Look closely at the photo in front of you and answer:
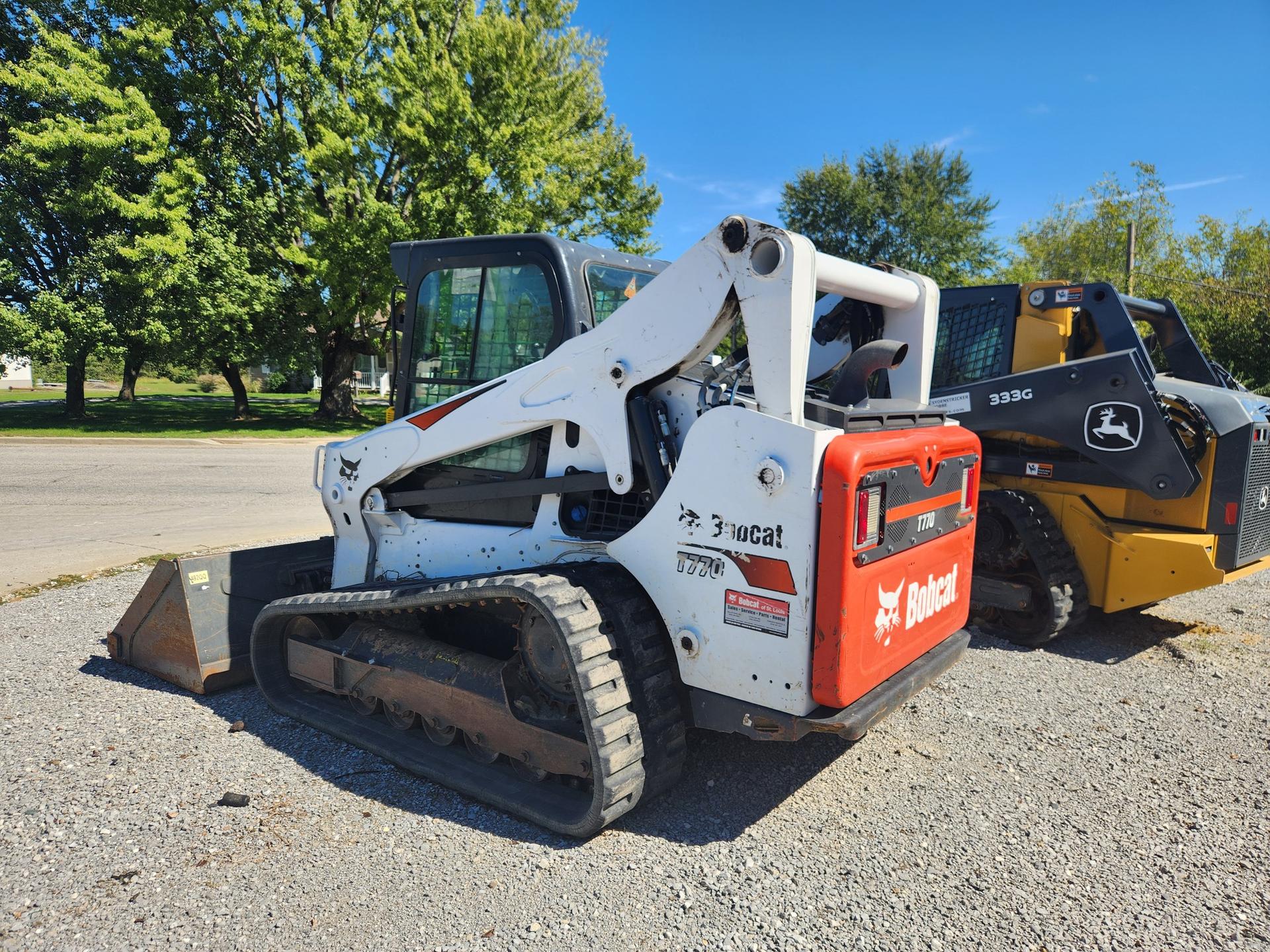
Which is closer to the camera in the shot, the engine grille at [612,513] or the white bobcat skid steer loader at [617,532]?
the white bobcat skid steer loader at [617,532]

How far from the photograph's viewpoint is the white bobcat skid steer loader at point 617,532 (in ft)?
9.78

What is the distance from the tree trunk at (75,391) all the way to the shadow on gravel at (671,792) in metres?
21.5

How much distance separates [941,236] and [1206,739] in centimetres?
3364

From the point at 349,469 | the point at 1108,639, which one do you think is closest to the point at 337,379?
the point at 349,469

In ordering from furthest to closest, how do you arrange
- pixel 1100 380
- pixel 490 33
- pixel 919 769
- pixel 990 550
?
pixel 490 33 < pixel 990 550 < pixel 1100 380 < pixel 919 769

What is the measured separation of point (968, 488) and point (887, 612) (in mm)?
1042

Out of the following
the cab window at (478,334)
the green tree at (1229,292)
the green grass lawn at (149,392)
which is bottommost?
the green grass lawn at (149,392)

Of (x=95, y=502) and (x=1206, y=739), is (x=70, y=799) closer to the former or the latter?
(x=1206, y=739)

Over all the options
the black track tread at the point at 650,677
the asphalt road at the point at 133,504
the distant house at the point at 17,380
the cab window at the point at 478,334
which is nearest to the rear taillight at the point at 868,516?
the black track tread at the point at 650,677

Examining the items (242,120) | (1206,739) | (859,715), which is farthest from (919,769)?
(242,120)

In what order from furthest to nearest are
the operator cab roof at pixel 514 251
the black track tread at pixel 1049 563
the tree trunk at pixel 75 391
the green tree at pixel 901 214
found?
1. the green tree at pixel 901 214
2. the tree trunk at pixel 75 391
3. the black track tread at pixel 1049 563
4. the operator cab roof at pixel 514 251

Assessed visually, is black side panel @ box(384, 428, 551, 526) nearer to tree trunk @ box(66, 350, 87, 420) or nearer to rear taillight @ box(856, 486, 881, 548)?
rear taillight @ box(856, 486, 881, 548)

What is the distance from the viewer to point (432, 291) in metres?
4.42

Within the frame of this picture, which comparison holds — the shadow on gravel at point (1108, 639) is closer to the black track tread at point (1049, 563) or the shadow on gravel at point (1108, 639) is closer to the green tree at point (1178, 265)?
the black track tread at point (1049, 563)
